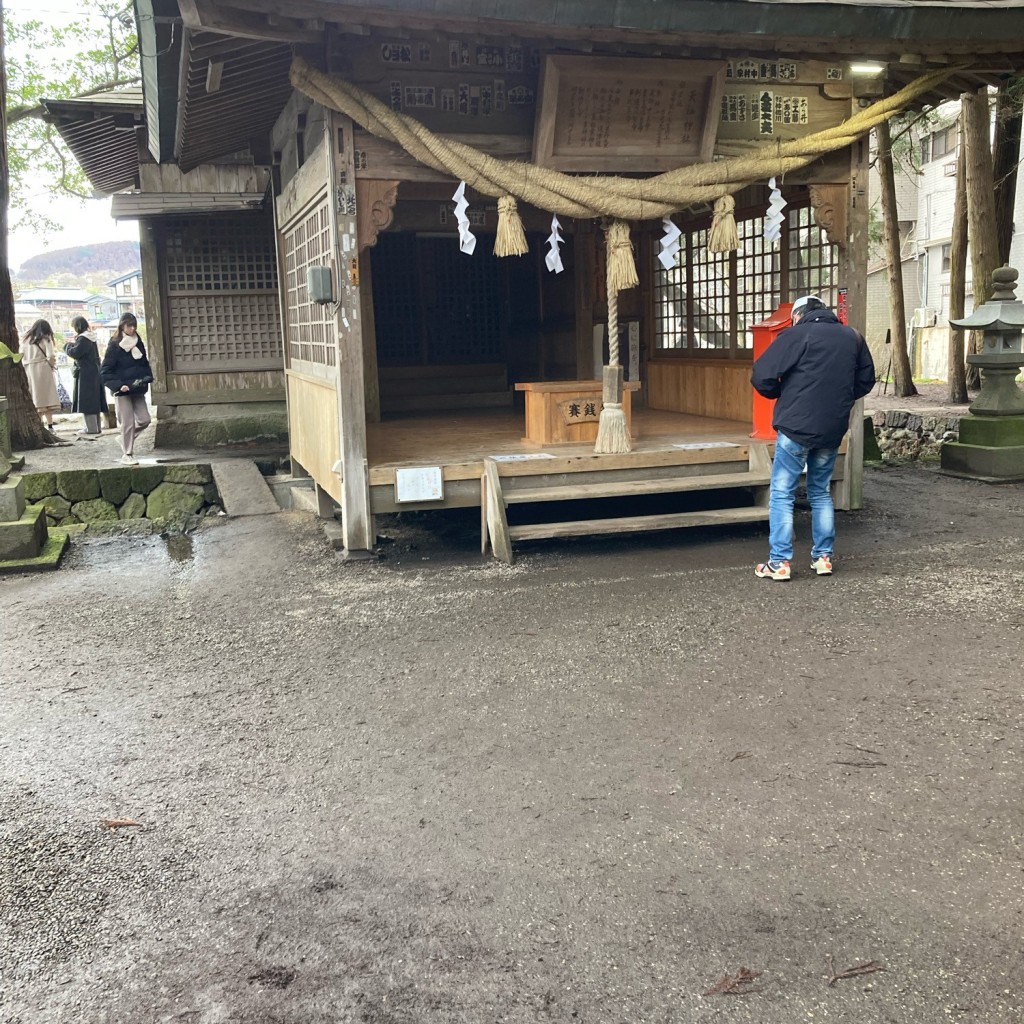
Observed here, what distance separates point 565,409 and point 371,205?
2.67 meters

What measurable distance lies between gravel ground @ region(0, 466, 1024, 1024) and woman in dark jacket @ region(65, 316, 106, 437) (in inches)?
377

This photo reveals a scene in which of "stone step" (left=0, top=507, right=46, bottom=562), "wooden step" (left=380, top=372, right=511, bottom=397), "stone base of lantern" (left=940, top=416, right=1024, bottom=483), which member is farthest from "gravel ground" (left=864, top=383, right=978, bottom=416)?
"stone step" (left=0, top=507, right=46, bottom=562)

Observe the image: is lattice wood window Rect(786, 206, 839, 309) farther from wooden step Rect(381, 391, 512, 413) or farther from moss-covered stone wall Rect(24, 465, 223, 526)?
moss-covered stone wall Rect(24, 465, 223, 526)

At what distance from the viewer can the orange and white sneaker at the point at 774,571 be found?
6.73 metres

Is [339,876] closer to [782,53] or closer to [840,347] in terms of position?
[840,347]

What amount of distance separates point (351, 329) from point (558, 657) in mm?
3413

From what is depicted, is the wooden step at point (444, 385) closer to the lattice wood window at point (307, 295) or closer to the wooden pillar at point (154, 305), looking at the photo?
the lattice wood window at point (307, 295)

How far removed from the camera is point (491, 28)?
21.9 feet

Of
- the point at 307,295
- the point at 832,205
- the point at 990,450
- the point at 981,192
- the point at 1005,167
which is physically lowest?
the point at 990,450

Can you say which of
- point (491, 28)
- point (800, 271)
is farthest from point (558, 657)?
point (800, 271)

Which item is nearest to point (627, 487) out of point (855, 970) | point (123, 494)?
point (855, 970)

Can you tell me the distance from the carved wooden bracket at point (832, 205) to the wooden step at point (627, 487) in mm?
2320

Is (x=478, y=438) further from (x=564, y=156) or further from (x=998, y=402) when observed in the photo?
(x=998, y=402)

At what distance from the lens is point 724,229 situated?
7961 mm
